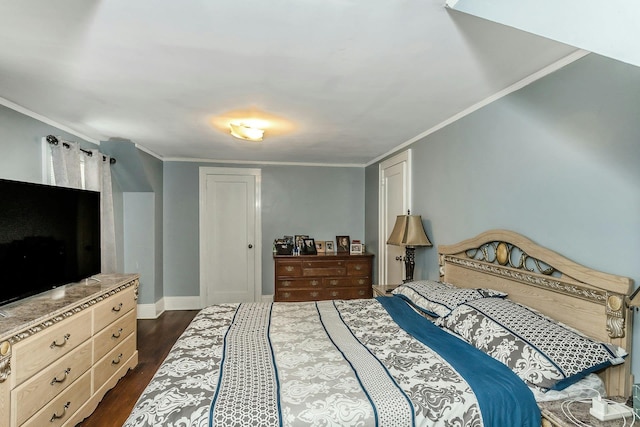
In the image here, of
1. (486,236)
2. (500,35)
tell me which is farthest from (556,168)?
(500,35)

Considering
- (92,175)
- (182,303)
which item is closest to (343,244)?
(182,303)

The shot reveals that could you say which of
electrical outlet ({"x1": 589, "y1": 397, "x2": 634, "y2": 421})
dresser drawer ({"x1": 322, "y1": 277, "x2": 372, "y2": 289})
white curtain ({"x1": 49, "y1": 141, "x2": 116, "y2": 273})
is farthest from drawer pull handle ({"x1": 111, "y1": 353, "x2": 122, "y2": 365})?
electrical outlet ({"x1": 589, "y1": 397, "x2": 634, "y2": 421})

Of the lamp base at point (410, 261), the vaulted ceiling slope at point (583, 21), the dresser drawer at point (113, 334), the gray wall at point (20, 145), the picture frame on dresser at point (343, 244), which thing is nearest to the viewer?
the vaulted ceiling slope at point (583, 21)

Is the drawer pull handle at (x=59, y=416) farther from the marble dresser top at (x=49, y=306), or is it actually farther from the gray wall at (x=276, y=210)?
the gray wall at (x=276, y=210)

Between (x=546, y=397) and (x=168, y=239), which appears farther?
(x=168, y=239)

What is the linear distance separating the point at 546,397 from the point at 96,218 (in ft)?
10.8

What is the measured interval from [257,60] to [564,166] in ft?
5.65

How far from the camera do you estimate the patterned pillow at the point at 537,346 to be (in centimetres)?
135

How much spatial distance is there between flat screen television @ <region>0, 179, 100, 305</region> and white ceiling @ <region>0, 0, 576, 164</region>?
70cm

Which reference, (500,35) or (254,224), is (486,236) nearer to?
(500,35)

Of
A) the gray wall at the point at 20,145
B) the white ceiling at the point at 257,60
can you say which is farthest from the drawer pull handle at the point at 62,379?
the white ceiling at the point at 257,60

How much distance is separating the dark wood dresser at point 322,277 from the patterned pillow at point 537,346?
2949mm

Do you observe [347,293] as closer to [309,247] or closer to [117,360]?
Answer: [309,247]

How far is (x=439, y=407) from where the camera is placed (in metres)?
1.29
